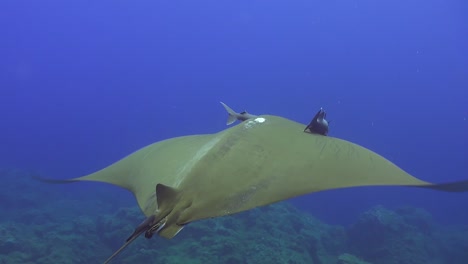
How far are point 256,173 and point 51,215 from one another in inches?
638

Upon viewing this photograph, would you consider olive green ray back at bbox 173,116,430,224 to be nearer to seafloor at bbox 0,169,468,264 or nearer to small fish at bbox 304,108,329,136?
small fish at bbox 304,108,329,136

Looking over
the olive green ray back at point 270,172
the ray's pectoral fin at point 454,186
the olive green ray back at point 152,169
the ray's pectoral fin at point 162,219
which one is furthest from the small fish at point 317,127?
the ray's pectoral fin at point 162,219

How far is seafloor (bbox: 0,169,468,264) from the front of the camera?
8656 mm

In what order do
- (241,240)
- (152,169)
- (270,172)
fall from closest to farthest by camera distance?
(270,172) → (152,169) → (241,240)

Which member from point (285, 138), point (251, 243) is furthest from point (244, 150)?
point (251, 243)

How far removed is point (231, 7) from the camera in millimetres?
140000

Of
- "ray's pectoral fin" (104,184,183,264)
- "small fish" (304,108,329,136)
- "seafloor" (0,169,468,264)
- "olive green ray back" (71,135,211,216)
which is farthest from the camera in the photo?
"seafloor" (0,169,468,264)

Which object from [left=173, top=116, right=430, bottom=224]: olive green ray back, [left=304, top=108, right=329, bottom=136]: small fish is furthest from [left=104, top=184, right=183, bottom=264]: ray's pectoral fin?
[left=304, top=108, right=329, bottom=136]: small fish

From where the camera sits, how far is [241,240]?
929cm

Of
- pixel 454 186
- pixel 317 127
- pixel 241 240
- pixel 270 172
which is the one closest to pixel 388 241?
pixel 241 240

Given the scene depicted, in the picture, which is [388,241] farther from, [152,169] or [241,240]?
[152,169]

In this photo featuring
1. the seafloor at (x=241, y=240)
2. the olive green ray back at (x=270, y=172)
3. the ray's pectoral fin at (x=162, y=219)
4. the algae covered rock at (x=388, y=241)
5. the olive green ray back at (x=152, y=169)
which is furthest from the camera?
the algae covered rock at (x=388, y=241)

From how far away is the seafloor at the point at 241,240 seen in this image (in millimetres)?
8656

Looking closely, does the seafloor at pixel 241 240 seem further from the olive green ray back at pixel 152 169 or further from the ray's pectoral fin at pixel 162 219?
the ray's pectoral fin at pixel 162 219
